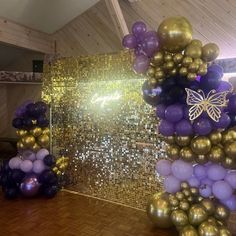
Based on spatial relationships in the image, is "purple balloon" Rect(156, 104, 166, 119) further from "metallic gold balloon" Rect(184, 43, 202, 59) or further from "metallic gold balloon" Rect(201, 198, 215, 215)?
"metallic gold balloon" Rect(201, 198, 215, 215)

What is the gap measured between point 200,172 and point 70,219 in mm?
1420

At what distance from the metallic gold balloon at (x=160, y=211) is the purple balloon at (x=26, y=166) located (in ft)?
5.23

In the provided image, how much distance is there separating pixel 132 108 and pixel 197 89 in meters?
0.96

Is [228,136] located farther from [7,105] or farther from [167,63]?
[7,105]

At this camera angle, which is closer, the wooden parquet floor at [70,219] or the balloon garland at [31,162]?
the wooden parquet floor at [70,219]

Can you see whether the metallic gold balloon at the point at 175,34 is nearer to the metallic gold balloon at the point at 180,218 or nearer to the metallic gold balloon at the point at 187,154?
the metallic gold balloon at the point at 187,154

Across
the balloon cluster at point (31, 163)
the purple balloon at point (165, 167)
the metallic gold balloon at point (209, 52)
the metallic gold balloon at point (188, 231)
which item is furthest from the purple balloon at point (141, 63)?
the balloon cluster at point (31, 163)

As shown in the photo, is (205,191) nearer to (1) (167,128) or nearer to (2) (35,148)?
(1) (167,128)

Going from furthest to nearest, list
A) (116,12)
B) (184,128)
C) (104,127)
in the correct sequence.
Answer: (116,12), (104,127), (184,128)

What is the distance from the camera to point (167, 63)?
7.57ft

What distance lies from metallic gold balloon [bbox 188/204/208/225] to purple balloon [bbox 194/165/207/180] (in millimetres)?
248

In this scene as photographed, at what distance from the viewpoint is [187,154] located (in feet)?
7.54

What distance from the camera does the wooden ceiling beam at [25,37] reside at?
4148mm

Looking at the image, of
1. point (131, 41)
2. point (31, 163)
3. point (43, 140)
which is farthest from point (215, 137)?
point (31, 163)
